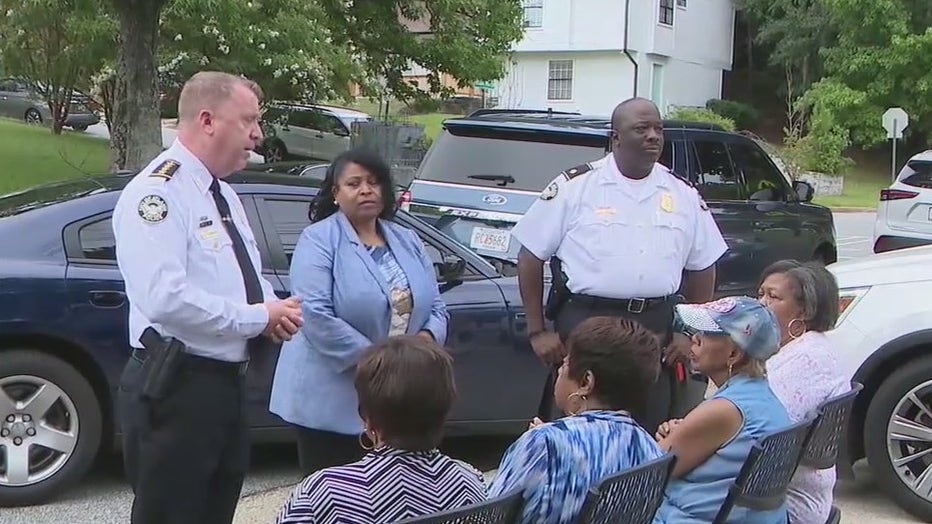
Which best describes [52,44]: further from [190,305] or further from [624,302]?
[190,305]

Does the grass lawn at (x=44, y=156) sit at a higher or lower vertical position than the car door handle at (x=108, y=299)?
lower

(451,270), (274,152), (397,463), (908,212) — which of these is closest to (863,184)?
(274,152)

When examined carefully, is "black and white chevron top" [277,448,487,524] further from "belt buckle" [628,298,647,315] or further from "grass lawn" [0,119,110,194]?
"grass lawn" [0,119,110,194]

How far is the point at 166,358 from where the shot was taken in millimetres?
2951

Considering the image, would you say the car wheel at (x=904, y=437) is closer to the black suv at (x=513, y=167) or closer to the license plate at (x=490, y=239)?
the black suv at (x=513, y=167)

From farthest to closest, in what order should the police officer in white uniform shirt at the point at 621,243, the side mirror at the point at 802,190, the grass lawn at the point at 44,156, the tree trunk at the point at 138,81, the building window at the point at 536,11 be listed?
the building window at the point at 536,11, the grass lawn at the point at 44,156, the tree trunk at the point at 138,81, the side mirror at the point at 802,190, the police officer in white uniform shirt at the point at 621,243

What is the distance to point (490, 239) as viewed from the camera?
7.20 metres

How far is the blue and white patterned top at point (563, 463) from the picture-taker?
2457 millimetres

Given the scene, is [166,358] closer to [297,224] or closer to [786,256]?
[297,224]

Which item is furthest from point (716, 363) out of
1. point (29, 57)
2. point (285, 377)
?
point (29, 57)

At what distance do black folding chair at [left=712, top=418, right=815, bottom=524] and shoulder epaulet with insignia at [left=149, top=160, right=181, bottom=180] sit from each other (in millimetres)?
1745

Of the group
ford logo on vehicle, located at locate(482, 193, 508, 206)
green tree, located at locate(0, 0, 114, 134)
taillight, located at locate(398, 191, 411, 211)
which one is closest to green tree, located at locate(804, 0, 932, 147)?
green tree, located at locate(0, 0, 114, 134)

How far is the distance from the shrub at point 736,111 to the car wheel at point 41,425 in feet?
118

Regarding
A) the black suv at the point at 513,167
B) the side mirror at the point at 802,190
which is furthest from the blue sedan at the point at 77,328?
the side mirror at the point at 802,190
